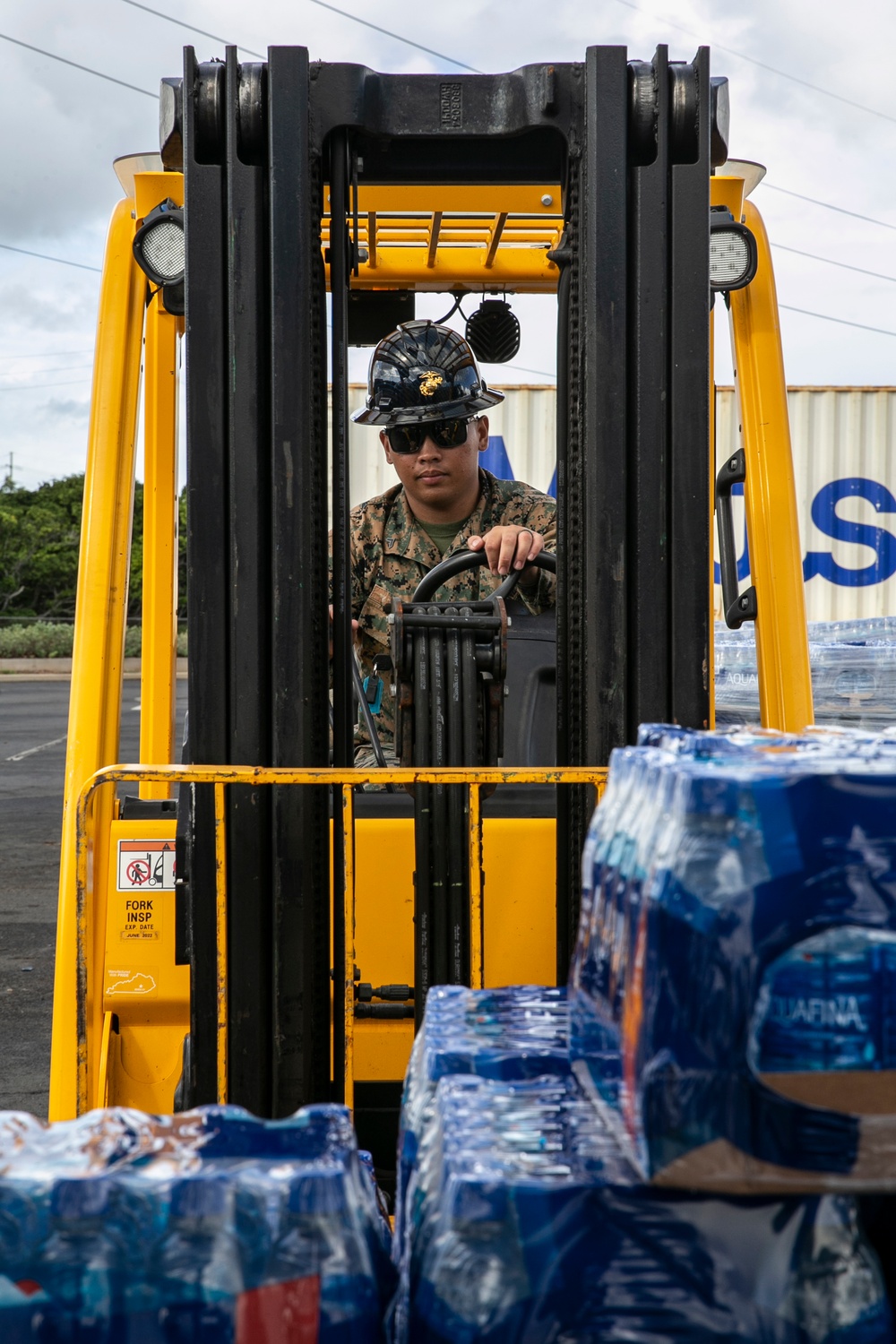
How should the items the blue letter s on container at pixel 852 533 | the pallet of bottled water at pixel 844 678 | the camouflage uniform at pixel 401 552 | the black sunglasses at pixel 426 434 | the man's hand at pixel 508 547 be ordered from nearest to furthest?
the man's hand at pixel 508 547, the black sunglasses at pixel 426 434, the camouflage uniform at pixel 401 552, the pallet of bottled water at pixel 844 678, the blue letter s on container at pixel 852 533

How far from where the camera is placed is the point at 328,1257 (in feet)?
4.54

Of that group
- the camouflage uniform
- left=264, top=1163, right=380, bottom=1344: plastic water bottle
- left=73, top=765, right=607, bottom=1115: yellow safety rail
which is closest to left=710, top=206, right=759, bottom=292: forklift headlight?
the camouflage uniform

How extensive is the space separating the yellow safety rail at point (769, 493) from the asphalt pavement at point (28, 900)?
3.03 meters

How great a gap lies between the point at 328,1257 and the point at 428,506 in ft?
9.39

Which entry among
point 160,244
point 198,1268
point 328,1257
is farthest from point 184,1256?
point 160,244

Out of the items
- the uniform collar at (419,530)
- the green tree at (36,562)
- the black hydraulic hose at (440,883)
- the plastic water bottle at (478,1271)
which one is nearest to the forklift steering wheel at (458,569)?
the black hydraulic hose at (440,883)

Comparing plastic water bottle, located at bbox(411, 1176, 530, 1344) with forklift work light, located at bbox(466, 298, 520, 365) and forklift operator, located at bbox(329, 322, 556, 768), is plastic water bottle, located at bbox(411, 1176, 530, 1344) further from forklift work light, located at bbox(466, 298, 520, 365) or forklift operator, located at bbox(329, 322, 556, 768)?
forklift work light, located at bbox(466, 298, 520, 365)

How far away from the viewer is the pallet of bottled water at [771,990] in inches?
51.9

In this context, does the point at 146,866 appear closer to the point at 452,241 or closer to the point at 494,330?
the point at 494,330

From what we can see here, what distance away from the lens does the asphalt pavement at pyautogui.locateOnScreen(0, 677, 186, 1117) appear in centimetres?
542

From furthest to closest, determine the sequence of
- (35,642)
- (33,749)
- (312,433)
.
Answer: (35,642) < (33,749) < (312,433)

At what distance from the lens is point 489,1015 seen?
1.88 metres

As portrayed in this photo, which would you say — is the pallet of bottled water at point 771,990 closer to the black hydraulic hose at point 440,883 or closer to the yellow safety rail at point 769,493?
the black hydraulic hose at point 440,883

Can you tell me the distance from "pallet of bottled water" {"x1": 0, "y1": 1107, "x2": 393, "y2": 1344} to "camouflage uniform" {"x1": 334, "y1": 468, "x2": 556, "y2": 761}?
87.5 inches
